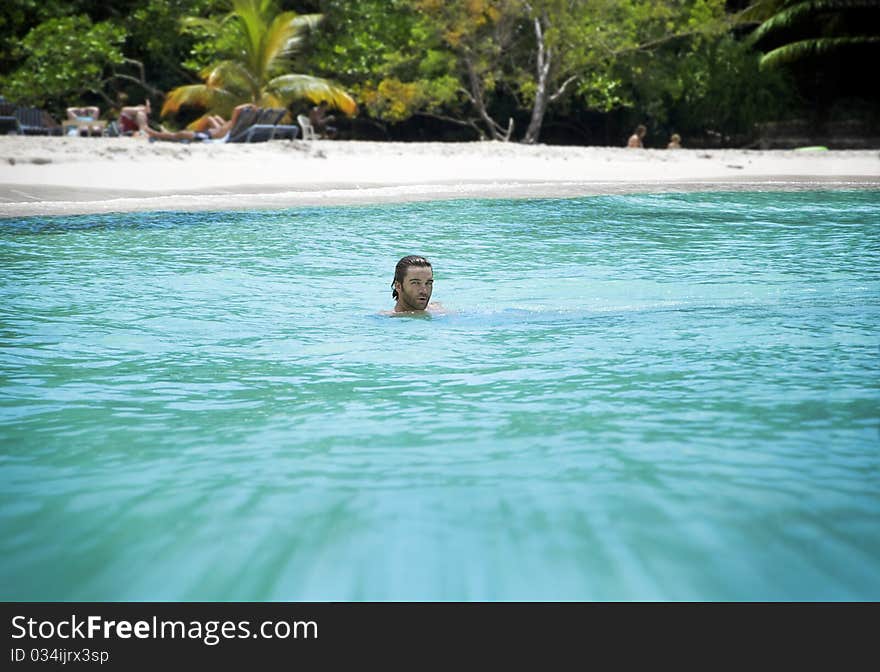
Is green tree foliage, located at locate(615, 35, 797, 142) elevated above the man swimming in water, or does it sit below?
above

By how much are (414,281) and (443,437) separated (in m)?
2.41

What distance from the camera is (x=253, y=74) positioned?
27.4 m

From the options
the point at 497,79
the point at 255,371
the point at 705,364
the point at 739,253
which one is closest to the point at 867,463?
the point at 705,364

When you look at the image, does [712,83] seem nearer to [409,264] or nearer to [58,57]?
[58,57]

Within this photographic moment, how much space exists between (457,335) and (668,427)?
228cm

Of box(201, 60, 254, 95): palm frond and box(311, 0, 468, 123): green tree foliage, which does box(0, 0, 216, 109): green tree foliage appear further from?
box(311, 0, 468, 123): green tree foliage

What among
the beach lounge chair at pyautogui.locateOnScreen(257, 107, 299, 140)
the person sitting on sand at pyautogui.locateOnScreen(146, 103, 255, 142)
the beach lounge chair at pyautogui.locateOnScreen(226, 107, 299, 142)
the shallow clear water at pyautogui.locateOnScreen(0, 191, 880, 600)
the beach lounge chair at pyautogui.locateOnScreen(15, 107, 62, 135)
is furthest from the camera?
the beach lounge chair at pyautogui.locateOnScreen(15, 107, 62, 135)

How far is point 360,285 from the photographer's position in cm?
940

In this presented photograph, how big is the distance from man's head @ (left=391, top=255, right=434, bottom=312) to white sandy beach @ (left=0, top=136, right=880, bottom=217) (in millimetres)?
7963

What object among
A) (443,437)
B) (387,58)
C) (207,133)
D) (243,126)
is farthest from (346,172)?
(443,437)

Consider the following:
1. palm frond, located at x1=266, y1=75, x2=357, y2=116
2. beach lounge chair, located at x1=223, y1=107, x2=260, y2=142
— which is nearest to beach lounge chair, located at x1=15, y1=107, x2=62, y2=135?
beach lounge chair, located at x1=223, y1=107, x2=260, y2=142

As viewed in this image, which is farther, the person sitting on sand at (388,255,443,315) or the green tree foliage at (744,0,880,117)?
the green tree foliage at (744,0,880,117)

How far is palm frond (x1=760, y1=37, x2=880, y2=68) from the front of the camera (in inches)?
1110

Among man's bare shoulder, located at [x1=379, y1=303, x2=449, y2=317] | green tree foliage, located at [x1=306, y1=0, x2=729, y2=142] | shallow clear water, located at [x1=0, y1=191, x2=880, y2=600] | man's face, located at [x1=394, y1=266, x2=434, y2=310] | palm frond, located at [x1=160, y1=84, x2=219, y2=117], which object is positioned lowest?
shallow clear water, located at [x1=0, y1=191, x2=880, y2=600]
